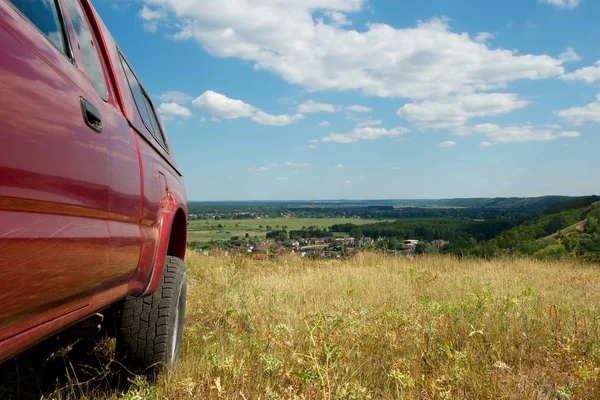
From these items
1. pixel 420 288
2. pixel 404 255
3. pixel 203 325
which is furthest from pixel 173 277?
pixel 404 255

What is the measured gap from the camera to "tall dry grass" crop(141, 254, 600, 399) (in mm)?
2617

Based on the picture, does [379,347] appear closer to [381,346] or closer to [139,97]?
[381,346]

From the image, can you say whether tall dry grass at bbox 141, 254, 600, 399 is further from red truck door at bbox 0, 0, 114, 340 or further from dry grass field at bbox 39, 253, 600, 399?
red truck door at bbox 0, 0, 114, 340

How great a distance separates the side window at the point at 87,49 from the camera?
6.34 feet

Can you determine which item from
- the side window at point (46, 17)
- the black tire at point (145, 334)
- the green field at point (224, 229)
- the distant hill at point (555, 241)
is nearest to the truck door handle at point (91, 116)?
the side window at point (46, 17)

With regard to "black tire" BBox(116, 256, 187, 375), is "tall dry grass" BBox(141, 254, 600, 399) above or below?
below

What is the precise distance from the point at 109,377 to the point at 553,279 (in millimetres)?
7615

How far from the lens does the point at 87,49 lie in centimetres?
205

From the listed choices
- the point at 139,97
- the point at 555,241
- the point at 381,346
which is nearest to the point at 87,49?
the point at 139,97

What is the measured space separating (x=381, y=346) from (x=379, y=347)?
0.02 m

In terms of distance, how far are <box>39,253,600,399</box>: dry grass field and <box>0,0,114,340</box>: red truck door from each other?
3.87ft

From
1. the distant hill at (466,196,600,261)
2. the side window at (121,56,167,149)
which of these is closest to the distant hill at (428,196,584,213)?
the distant hill at (466,196,600,261)

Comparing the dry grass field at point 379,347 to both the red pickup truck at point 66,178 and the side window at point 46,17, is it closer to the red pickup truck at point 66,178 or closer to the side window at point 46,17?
the red pickup truck at point 66,178

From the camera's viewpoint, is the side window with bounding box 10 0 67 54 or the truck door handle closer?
the side window with bounding box 10 0 67 54
